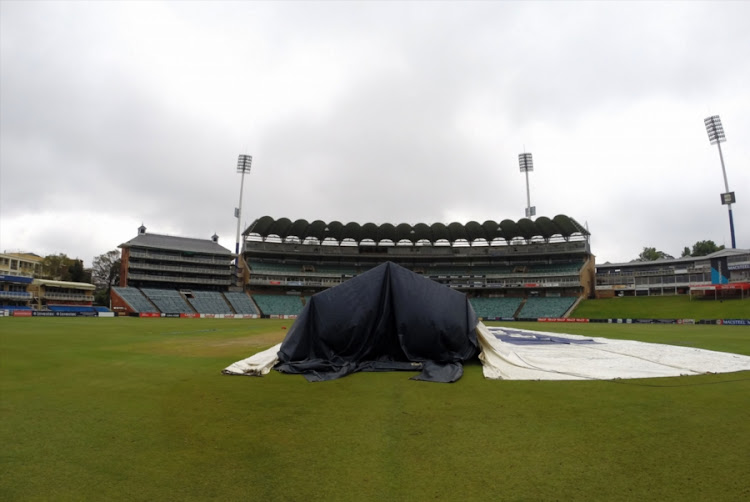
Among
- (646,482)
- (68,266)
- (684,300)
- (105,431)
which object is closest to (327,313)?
(105,431)

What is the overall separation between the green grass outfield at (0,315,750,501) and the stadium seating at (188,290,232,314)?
58.2m

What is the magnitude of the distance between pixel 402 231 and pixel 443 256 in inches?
366

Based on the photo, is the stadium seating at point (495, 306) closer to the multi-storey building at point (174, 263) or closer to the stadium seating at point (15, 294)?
the multi-storey building at point (174, 263)

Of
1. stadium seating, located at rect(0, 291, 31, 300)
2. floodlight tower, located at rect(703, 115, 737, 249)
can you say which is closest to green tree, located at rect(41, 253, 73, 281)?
stadium seating, located at rect(0, 291, 31, 300)

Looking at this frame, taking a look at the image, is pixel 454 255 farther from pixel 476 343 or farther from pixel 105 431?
pixel 105 431

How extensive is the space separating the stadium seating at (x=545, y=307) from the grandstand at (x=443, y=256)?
861mm

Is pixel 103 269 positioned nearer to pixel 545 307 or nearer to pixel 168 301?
pixel 168 301

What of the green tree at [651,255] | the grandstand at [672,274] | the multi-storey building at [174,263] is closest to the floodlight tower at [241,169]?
the multi-storey building at [174,263]

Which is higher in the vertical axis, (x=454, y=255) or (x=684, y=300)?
(x=454, y=255)

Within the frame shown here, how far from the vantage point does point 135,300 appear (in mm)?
61156

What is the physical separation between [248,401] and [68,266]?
3901 inches

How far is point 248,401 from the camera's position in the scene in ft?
22.8

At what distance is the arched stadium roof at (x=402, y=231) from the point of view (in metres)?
70.5

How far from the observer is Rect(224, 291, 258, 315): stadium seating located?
65062 mm
